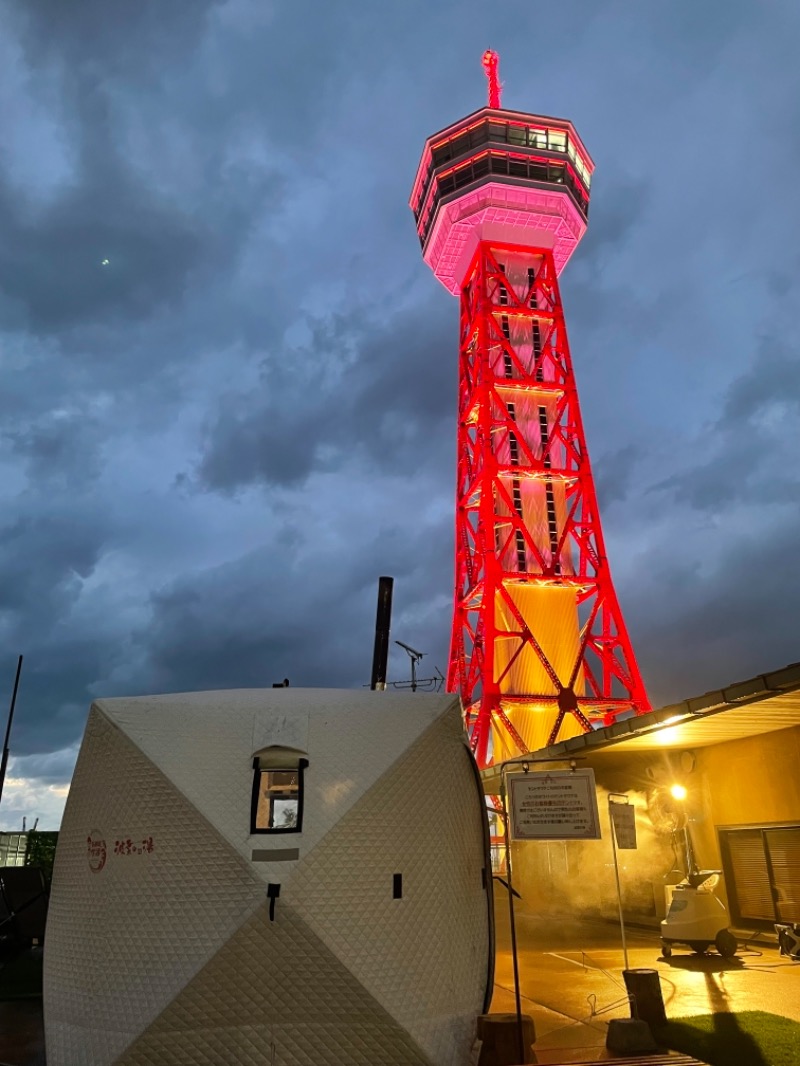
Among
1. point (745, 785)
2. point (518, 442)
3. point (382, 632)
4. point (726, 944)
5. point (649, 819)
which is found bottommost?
point (726, 944)

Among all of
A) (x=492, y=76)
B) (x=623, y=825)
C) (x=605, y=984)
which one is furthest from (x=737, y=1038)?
(x=492, y=76)

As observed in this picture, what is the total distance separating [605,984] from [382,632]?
18.2 feet

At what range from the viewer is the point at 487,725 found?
3459 centimetres

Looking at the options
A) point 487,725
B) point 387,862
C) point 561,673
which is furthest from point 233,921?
point 561,673

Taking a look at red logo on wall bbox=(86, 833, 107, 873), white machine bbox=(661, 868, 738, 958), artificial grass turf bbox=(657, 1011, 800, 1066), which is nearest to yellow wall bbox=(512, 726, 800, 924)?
white machine bbox=(661, 868, 738, 958)

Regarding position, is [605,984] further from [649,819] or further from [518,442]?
[518,442]

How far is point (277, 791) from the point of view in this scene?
20.3 ft

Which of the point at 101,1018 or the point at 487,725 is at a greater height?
the point at 487,725

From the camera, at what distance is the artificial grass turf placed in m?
6.57

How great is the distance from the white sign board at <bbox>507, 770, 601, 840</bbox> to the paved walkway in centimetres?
193

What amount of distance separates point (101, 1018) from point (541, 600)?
34989 millimetres

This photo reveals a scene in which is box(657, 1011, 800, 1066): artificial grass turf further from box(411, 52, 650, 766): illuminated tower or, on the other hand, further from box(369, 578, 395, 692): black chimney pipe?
box(411, 52, 650, 766): illuminated tower

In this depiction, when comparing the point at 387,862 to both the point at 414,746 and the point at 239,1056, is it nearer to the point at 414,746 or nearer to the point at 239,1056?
the point at 414,746

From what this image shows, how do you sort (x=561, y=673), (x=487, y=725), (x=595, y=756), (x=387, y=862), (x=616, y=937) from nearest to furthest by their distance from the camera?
(x=387, y=862) → (x=616, y=937) → (x=595, y=756) → (x=487, y=725) → (x=561, y=673)
